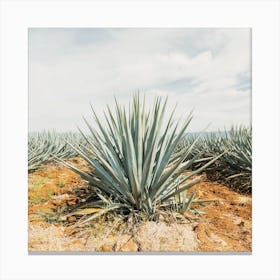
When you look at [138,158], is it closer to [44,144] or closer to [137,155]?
Result: [137,155]

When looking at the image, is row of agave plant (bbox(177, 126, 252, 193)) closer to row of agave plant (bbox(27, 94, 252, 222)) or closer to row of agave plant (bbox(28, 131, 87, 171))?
row of agave plant (bbox(27, 94, 252, 222))

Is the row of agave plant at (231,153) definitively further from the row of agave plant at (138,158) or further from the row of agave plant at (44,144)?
the row of agave plant at (44,144)

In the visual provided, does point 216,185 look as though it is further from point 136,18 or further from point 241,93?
point 136,18

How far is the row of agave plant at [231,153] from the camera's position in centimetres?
211

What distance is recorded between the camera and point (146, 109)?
6.79ft

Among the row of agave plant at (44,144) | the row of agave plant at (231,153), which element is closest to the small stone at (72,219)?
the row of agave plant at (44,144)

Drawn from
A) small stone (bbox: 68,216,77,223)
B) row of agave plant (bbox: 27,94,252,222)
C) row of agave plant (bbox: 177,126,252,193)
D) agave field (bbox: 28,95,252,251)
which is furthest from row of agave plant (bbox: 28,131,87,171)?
row of agave plant (bbox: 177,126,252,193)

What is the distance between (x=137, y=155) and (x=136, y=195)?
0.21 meters

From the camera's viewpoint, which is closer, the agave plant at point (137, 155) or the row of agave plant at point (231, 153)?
the agave plant at point (137, 155)

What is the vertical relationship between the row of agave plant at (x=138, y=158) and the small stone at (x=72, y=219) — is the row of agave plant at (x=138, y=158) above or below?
above

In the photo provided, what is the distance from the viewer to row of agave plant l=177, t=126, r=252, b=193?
6.93 ft

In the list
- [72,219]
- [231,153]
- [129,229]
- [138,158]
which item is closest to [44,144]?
[72,219]
